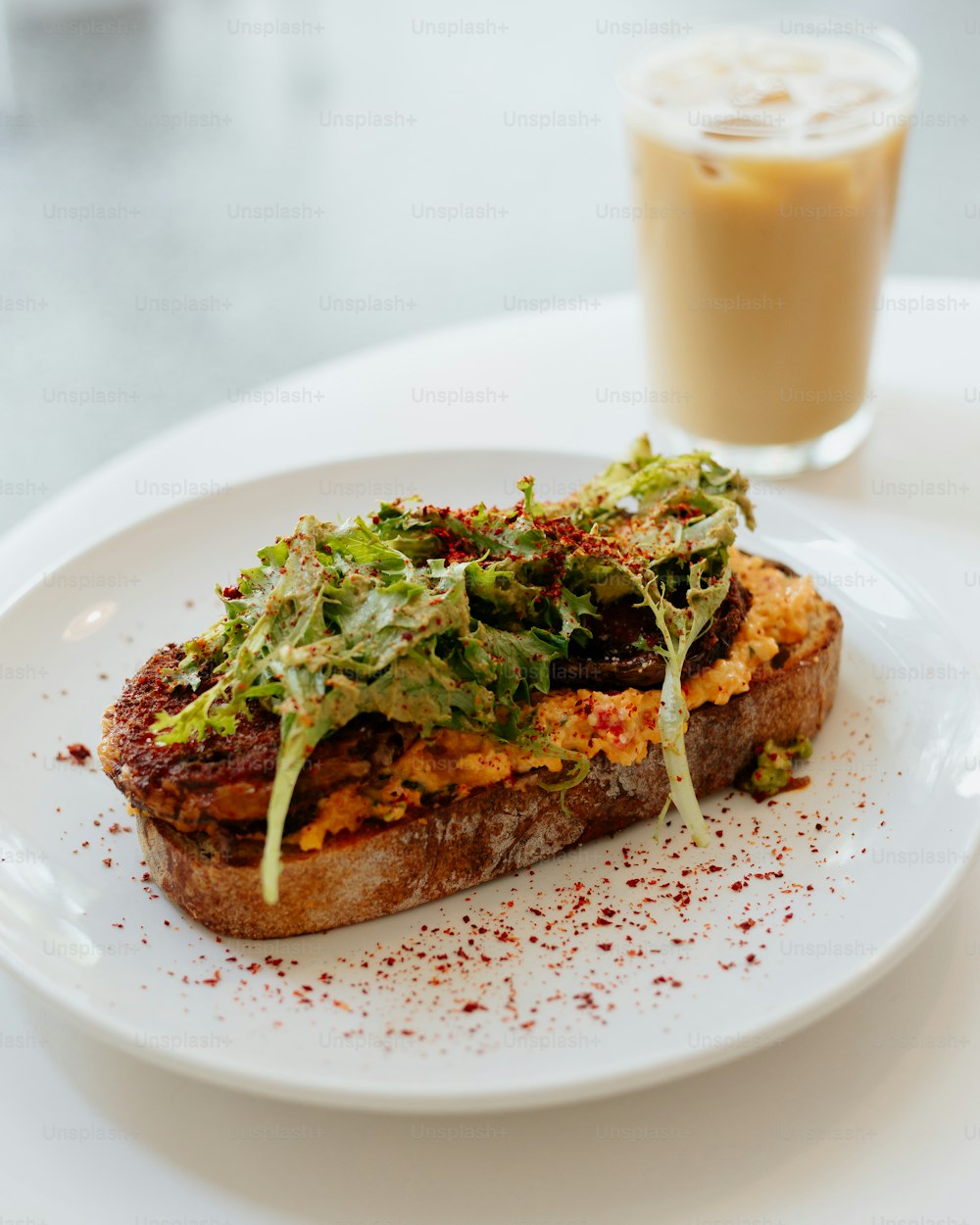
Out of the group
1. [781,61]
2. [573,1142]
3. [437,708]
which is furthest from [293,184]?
[573,1142]

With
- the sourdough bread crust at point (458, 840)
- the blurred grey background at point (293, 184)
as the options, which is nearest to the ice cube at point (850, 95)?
the sourdough bread crust at point (458, 840)

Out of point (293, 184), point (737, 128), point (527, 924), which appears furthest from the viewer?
point (293, 184)

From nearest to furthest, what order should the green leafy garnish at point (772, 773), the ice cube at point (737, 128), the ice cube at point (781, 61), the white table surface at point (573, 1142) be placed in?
1. the white table surface at point (573, 1142)
2. the green leafy garnish at point (772, 773)
3. the ice cube at point (737, 128)
4. the ice cube at point (781, 61)

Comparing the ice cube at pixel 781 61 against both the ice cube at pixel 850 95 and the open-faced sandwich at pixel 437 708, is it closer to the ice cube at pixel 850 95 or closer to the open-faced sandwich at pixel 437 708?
the ice cube at pixel 850 95

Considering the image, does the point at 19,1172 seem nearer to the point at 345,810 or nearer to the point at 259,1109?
the point at 259,1109

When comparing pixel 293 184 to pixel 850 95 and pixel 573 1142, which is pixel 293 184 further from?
pixel 573 1142
